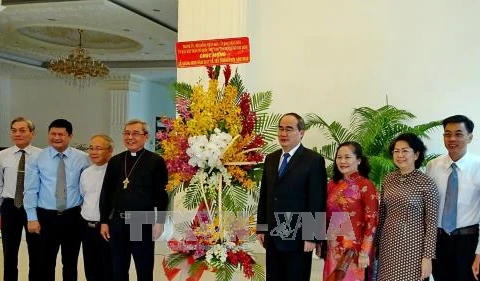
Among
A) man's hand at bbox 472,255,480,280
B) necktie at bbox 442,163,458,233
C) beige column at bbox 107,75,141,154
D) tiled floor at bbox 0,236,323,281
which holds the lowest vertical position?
Answer: tiled floor at bbox 0,236,323,281

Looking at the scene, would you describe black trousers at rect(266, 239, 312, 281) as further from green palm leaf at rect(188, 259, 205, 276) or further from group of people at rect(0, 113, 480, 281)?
green palm leaf at rect(188, 259, 205, 276)

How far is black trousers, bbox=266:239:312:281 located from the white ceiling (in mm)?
4866

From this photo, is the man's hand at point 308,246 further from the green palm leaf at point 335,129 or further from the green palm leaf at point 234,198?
the green palm leaf at point 335,129

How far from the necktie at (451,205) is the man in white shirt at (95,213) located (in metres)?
2.33

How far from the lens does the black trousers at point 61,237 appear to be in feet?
12.6

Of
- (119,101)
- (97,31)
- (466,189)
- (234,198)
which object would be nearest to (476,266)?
(466,189)

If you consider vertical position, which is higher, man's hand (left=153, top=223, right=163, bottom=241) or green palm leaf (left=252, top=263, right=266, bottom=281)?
man's hand (left=153, top=223, right=163, bottom=241)

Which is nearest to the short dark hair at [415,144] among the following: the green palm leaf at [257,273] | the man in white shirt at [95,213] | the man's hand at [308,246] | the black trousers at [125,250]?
the man's hand at [308,246]

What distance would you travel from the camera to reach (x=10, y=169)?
416cm

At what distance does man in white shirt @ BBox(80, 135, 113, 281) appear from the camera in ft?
12.4

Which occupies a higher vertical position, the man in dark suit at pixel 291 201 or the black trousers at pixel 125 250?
the man in dark suit at pixel 291 201

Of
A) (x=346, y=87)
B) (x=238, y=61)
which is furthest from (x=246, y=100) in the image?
(x=346, y=87)

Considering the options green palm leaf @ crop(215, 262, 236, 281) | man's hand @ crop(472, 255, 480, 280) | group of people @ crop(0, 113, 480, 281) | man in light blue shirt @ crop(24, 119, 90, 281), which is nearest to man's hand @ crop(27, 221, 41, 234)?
man in light blue shirt @ crop(24, 119, 90, 281)

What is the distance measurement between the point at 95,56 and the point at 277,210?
966 cm
